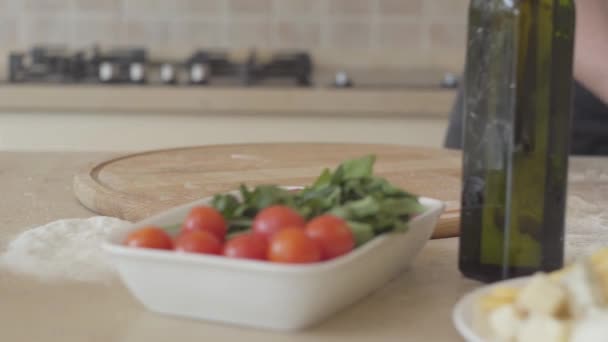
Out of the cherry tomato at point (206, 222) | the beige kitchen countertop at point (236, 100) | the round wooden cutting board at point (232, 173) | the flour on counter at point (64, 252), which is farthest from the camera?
the beige kitchen countertop at point (236, 100)

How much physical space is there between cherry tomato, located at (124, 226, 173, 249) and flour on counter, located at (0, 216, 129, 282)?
0.06m

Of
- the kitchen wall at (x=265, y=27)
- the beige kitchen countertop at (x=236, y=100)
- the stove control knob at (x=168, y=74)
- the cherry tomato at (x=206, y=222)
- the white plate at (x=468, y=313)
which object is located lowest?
the beige kitchen countertop at (x=236, y=100)

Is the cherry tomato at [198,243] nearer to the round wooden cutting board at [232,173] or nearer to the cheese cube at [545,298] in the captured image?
the cheese cube at [545,298]

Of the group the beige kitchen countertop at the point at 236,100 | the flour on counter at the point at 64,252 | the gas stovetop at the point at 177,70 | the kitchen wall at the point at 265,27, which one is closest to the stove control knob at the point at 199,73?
the gas stovetop at the point at 177,70

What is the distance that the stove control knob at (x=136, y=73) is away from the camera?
7.70 feet

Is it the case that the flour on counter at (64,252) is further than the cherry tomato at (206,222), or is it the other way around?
the flour on counter at (64,252)

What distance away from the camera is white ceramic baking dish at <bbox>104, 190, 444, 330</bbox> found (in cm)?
59

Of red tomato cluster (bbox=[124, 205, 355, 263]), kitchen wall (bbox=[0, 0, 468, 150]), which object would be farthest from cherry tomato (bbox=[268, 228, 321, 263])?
kitchen wall (bbox=[0, 0, 468, 150])

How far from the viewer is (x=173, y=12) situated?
2.68 metres

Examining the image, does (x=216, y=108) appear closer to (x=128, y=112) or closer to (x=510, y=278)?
(x=128, y=112)

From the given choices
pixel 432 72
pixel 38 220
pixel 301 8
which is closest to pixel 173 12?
pixel 301 8

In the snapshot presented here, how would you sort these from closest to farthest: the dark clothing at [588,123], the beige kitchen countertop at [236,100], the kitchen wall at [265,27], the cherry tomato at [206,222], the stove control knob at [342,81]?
the cherry tomato at [206,222], the dark clothing at [588,123], the beige kitchen countertop at [236,100], the stove control knob at [342,81], the kitchen wall at [265,27]

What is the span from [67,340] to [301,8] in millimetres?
Answer: 2148

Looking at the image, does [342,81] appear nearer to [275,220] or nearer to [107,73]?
[107,73]
